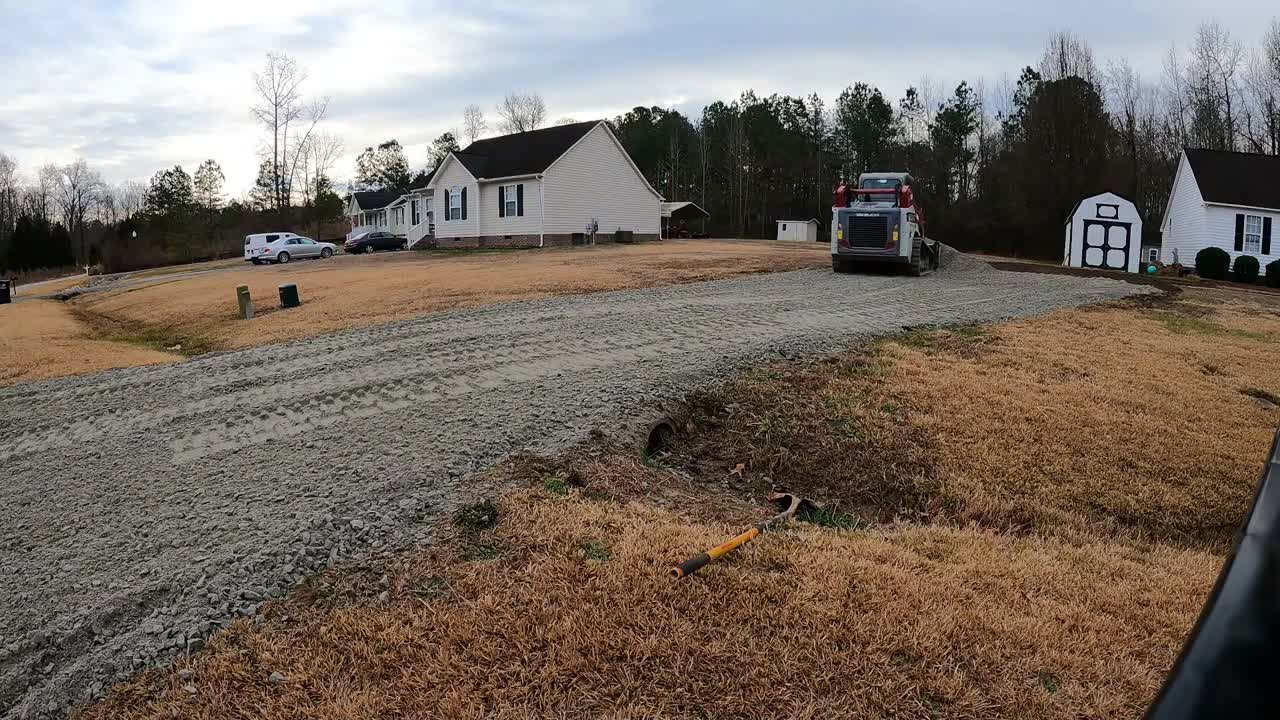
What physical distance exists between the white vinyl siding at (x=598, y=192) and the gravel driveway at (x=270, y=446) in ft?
85.3

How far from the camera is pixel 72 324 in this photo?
2048 cm

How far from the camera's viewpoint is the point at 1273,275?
28625 millimetres

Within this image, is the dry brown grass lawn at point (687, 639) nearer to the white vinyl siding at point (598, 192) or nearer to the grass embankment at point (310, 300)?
the grass embankment at point (310, 300)

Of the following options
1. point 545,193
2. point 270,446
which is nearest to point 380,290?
point 270,446

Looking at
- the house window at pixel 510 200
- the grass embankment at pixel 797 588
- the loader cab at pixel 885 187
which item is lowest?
the grass embankment at pixel 797 588

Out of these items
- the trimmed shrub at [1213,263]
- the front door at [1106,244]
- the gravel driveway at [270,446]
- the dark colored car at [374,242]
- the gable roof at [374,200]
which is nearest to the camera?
the gravel driveway at [270,446]

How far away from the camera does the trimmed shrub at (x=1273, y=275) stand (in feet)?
93.4

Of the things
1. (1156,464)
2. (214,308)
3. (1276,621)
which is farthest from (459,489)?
(214,308)

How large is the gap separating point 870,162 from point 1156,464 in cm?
6440

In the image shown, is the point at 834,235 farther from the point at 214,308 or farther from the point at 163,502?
the point at 163,502

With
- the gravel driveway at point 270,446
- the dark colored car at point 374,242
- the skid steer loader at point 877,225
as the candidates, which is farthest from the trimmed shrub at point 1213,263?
the dark colored car at point 374,242

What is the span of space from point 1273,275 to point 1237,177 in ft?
23.2

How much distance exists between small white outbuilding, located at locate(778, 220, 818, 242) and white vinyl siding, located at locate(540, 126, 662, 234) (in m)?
13.7

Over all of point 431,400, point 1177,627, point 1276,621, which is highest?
point 1276,621
